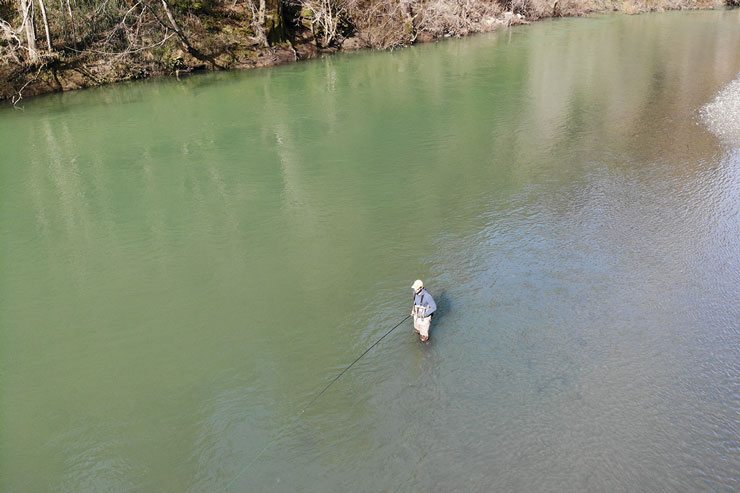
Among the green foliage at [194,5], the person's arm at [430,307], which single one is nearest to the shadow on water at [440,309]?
the person's arm at [430,307]

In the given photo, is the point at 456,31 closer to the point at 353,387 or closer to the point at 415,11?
the point at 415,11

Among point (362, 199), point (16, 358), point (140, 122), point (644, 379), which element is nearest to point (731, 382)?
point (644, 379)

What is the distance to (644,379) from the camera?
29.6 ft

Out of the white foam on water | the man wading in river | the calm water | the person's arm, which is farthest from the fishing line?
the white foam on water

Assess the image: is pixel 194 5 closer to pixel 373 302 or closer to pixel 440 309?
pixel 373 302

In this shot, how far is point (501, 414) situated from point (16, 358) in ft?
28.5

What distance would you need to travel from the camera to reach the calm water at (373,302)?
7922 mm

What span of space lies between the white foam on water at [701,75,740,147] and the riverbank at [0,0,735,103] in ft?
66.0

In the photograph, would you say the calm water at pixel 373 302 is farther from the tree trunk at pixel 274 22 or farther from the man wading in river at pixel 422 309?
the tree trunk at pixel 274 22

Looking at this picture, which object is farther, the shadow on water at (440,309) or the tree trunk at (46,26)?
the tree trunk at (46,26)

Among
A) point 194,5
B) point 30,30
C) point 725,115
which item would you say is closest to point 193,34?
point 194,5

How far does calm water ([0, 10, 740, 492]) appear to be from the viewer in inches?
312

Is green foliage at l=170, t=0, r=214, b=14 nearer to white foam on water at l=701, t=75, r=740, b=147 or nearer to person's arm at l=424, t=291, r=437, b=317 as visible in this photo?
white foam on water at l=701, t=75, r=740, b=147

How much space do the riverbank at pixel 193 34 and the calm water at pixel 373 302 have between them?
6.92 metres
